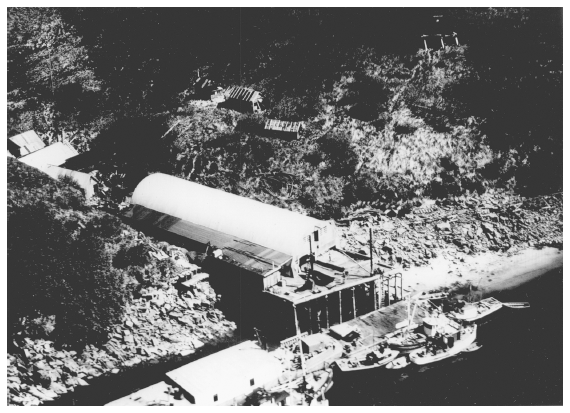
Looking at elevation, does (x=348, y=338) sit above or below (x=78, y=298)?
below

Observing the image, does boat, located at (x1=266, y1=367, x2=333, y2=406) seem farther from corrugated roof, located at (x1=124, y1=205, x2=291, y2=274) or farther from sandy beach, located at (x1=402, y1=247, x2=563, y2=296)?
sandy beach, located at (x1=402, y1=247, x2=563, y2=296)

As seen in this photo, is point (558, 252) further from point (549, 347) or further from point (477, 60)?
point (477, 60)

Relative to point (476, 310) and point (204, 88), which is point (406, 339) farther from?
point (204, 88)

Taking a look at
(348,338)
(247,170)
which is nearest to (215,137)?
(247,170)

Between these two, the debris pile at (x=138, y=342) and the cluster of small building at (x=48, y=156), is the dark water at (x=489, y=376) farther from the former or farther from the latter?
the cluster of small building at (x=48, y=156)

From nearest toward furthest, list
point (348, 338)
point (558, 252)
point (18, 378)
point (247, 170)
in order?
1. point (18, 378)
2. point (348, 338)
3. point (558, 252)
4. point (247, 170)

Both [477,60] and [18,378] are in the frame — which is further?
[477,60]

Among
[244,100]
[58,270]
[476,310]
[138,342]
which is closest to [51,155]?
[58,270]

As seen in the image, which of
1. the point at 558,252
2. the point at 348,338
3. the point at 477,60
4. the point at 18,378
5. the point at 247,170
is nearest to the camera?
the point at 18,378
